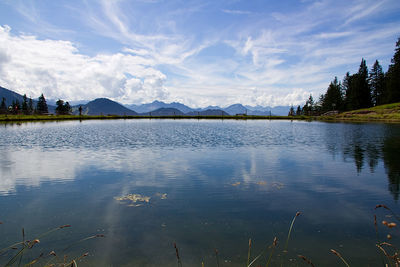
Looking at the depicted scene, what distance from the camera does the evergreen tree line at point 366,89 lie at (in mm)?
99875

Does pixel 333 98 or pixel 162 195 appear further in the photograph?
pixel 333 98

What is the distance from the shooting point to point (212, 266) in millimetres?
6734

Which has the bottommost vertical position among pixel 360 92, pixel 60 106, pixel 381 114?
pixel 381 114

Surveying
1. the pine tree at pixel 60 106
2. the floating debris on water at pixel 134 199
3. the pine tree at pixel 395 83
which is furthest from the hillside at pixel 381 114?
the pine tree at pixel 60 106

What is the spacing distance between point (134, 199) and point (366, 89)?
448 ft

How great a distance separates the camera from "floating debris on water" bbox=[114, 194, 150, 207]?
36.9ft

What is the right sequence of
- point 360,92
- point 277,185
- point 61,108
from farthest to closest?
point 61,108 < point 360,92 < point 277,185

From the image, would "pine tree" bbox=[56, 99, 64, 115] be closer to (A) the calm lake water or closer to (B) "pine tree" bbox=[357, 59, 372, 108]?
(A) the calm lake water

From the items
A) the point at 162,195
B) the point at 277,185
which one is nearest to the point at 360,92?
the point at 277,185

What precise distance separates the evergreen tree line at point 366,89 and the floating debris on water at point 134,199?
402 feet

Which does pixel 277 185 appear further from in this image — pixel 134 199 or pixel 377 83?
pixel 377 83

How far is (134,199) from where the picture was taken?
39.0 ft

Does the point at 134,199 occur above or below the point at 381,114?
below

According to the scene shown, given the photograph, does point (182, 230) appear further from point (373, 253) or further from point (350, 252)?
point (373, 253)
